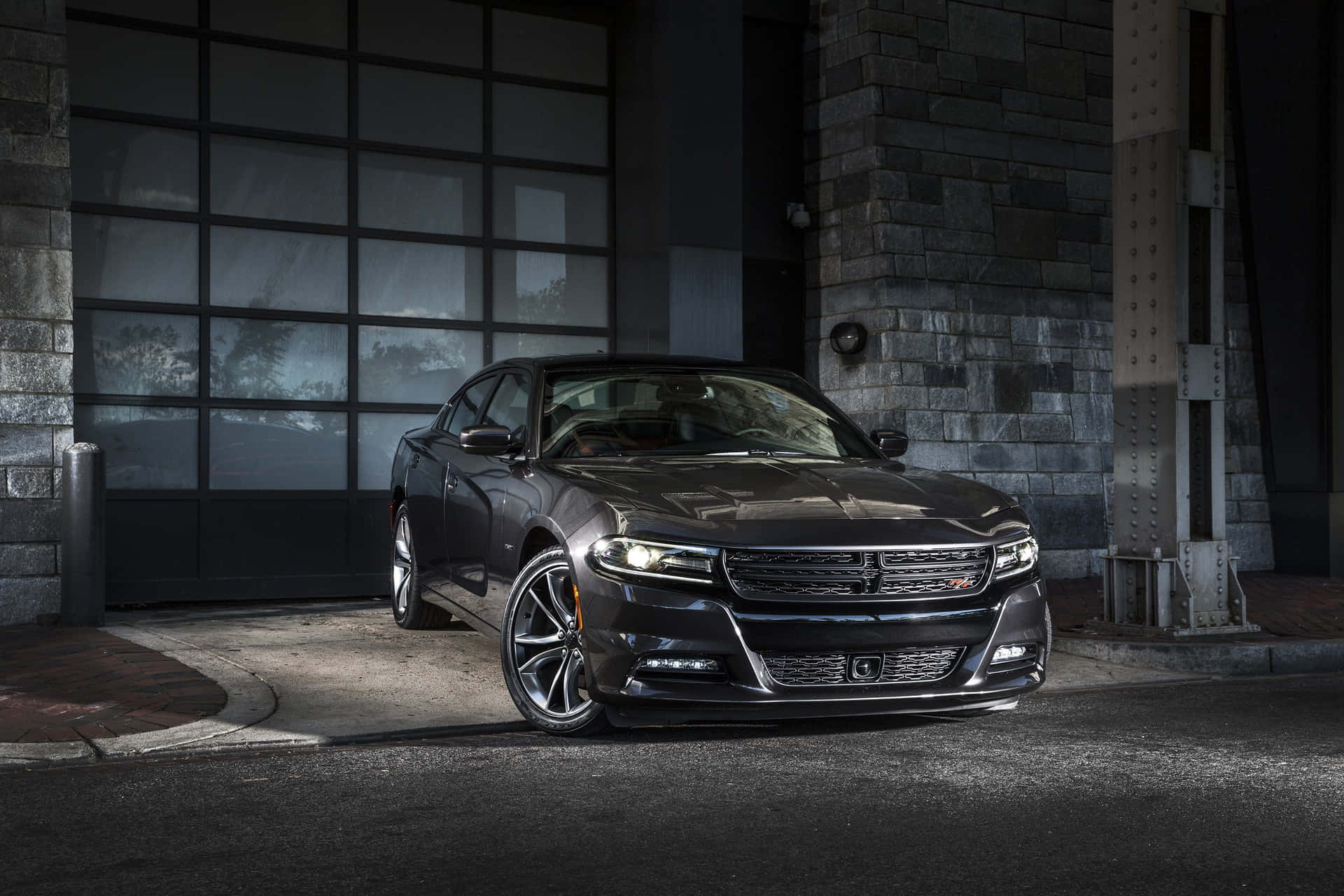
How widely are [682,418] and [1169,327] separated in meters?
3.57

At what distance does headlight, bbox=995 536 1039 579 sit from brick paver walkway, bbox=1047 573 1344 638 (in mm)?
3438

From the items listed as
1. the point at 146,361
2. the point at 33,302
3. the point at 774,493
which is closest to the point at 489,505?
the point at 774,493

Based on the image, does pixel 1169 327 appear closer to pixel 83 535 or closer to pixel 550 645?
pixel 550 645

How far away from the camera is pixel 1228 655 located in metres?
8.21

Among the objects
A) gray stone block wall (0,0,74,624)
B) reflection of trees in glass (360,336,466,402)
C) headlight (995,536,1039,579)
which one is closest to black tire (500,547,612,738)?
headlight (995,536,1039,579)

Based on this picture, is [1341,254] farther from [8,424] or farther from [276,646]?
[8,424]

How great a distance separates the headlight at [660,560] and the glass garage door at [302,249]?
19.2 ft

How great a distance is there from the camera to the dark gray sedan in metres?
5.31

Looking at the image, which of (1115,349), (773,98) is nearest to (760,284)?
(773,98)

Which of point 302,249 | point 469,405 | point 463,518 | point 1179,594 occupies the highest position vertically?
point 302,249

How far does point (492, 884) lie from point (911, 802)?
5.20ft

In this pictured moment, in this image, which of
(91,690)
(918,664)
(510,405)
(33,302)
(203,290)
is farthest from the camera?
(203,290)

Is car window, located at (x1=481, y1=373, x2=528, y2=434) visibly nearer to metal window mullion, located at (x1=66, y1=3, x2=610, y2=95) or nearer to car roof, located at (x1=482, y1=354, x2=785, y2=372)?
car roof, located at (x1=482, y1=354, x2=785, y2=372)

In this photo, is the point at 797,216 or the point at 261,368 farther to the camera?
the point at 797,216
